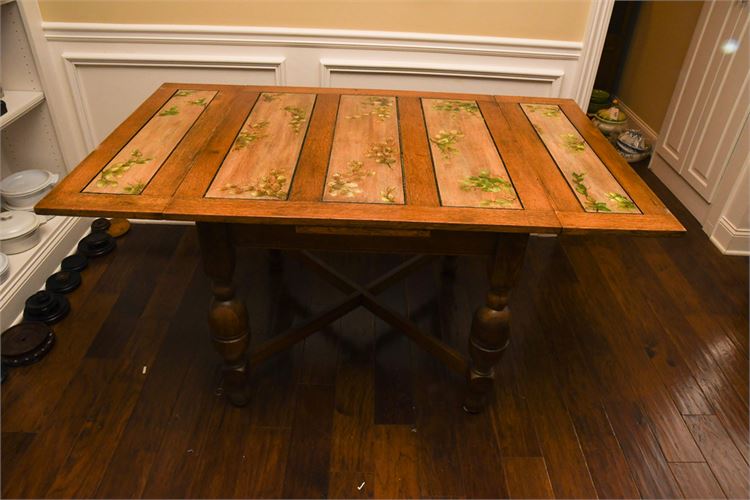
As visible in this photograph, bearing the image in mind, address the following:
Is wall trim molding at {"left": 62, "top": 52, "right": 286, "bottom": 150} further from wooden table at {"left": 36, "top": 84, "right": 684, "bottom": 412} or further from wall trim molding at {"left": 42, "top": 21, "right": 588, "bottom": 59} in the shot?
wooden table at {"left": 36, "top": 84, "right": 684, "bottom": 412}

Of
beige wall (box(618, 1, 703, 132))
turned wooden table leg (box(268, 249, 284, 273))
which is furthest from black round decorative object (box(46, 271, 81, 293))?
beige wall (box(618, 1, 703, 132))

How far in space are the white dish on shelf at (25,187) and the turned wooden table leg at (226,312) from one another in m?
1.19

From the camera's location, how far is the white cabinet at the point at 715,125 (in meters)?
2.55

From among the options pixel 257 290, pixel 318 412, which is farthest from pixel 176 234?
pixel 318 412

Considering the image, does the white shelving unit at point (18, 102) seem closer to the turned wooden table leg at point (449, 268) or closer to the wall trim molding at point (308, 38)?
the wall trim molding at point (308, 38)

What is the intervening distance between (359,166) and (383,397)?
779 mm

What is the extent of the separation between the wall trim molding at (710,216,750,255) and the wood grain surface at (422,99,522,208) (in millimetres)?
1541

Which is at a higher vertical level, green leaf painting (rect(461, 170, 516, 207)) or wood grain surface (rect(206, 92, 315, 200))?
wood grain surface (rect(206, 92, 315, 200))

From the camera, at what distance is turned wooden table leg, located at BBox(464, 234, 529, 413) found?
1.44 meters

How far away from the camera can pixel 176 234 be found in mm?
2543

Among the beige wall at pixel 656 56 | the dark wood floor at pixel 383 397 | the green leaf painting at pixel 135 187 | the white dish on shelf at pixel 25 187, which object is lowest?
the dark wood floor at pixel 383 397

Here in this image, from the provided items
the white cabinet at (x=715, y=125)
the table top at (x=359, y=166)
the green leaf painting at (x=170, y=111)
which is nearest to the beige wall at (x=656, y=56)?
the white cabinet at (x=715, y=125)

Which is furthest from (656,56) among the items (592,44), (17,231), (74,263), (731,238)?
(17,231)

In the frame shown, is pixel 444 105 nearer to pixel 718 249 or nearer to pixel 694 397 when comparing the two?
pixel 694 397
